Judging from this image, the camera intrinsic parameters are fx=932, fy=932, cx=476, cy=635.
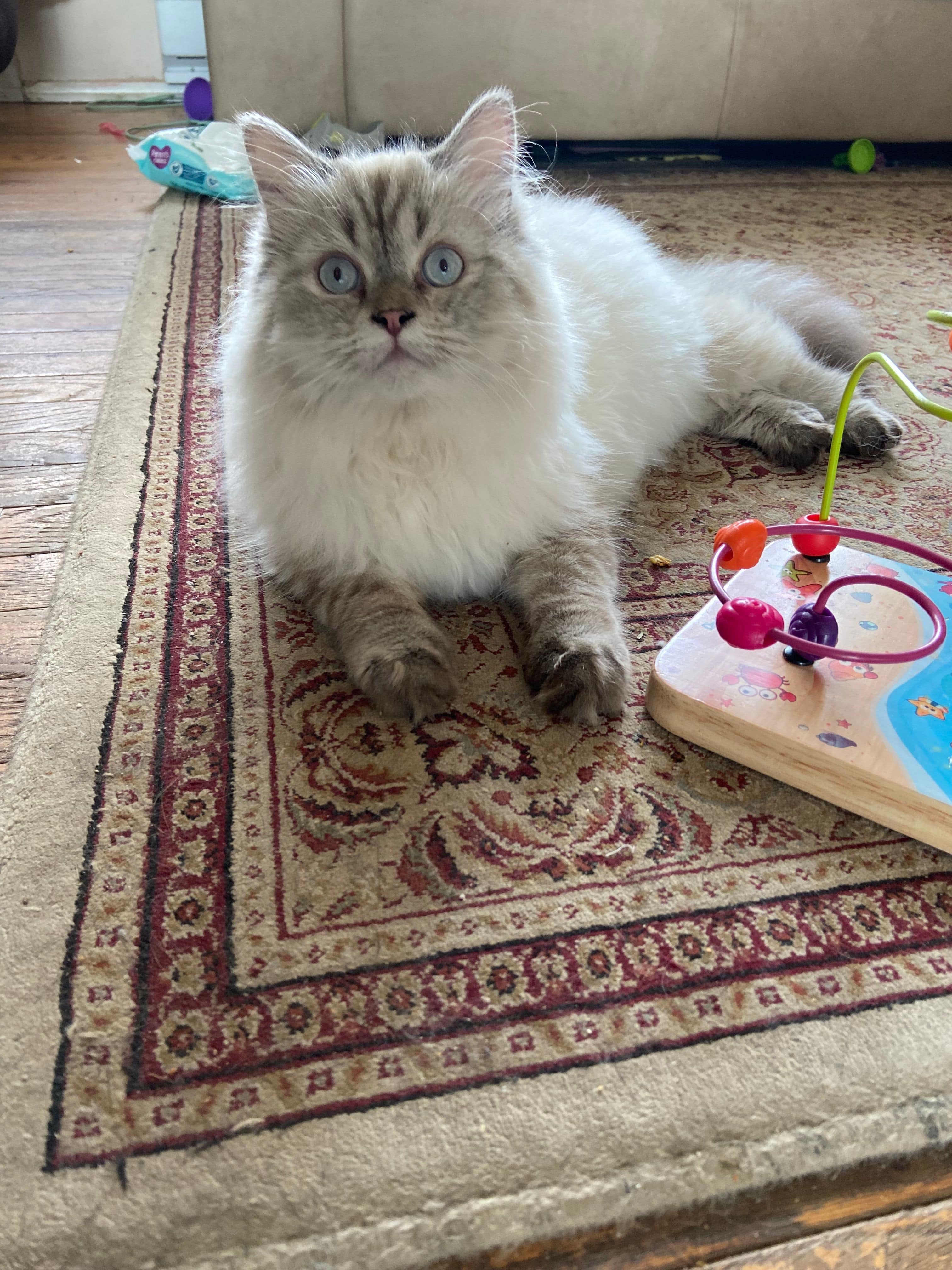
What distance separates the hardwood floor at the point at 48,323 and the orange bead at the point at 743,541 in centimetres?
92

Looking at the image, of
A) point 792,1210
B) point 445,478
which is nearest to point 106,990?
point 792,1210

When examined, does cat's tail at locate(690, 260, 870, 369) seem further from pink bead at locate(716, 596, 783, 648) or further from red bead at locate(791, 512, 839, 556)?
pink bead at locate(716, 596, 783, 648)

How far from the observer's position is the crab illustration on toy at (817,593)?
3.37 ft

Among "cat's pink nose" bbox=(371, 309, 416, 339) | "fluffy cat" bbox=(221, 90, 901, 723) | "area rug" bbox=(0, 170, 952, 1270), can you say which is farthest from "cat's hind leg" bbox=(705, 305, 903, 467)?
"cat's pink nose" bbox=(371, 309, 416, 339)

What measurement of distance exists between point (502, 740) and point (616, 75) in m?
3.25

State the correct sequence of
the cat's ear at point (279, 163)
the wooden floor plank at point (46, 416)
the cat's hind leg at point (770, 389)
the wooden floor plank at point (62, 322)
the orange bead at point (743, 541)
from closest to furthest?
1. the orange bead at point (743, 541)
2. the cat's ear at point (279, 163)
3. the cat's hind leg at point (770, 389)
4. the wooden floor plank at point (46, 416)
5. the wooden floor plank at point (62, 322)

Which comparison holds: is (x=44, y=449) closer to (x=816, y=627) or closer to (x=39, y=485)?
(x=39, y=485)

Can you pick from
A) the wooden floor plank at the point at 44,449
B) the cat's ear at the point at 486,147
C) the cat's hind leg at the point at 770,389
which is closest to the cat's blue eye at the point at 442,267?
the cat's ear at the point at 486,147

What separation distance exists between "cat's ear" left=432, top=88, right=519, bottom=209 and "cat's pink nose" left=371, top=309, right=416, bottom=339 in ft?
0.84

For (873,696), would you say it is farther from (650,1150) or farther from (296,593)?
(296,593)

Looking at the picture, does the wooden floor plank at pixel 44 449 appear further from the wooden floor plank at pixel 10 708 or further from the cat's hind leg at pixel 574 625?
the cat's hind leg at pixel 574 625

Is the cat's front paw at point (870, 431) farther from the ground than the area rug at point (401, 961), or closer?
farther from the ground

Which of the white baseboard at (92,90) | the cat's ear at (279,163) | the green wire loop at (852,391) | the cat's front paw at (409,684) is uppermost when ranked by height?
the cat's ear at (279,163)

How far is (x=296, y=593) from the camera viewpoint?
140cm
